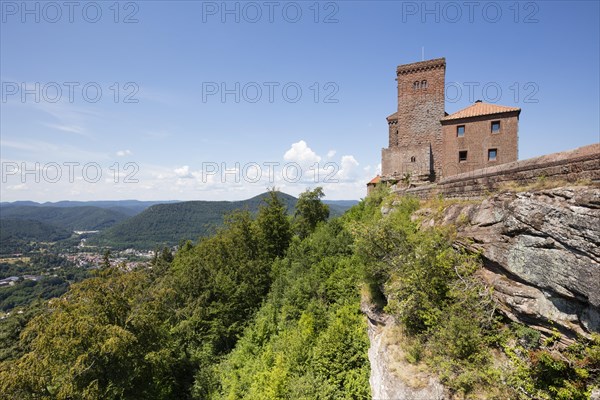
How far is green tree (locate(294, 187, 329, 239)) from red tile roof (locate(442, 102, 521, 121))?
55.5 feet

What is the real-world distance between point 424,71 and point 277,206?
19.0 metres

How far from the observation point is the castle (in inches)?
762

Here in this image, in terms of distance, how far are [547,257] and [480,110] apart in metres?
16.9

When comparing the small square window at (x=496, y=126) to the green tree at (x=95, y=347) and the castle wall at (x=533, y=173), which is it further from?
the green tree at (x=95, y=347)

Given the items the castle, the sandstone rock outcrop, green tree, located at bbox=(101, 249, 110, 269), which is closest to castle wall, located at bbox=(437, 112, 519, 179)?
the castle

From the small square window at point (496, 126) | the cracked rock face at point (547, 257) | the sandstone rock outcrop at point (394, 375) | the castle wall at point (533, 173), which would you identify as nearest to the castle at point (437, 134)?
the small square window at point (496, 126)

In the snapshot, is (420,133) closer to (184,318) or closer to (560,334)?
(560,334)

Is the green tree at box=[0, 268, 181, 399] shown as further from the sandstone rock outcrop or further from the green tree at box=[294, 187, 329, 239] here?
the green tree at box=[294, 187, 329, 239]

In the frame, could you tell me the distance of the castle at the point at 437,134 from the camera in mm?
19359

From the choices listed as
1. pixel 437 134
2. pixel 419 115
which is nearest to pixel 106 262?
pixel 419 115

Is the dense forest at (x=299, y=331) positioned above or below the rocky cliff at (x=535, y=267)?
below

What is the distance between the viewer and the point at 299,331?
1369cm

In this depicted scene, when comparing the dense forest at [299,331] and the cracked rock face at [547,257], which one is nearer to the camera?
the cracked rock face at [547,257]

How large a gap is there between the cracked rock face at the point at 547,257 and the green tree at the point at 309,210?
83.5 feet
